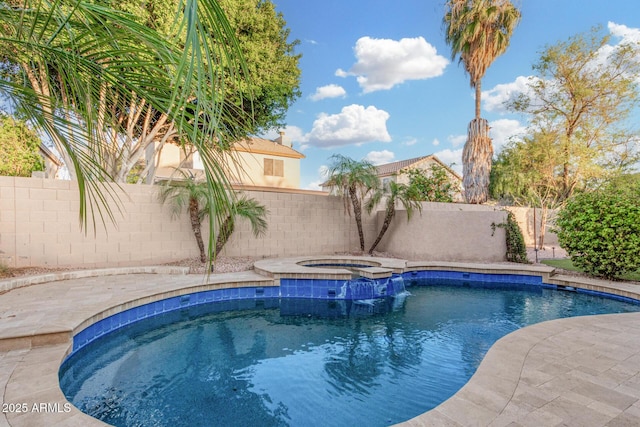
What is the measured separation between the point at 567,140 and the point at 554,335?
18.0 metres

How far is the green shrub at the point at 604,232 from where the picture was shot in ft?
26.0

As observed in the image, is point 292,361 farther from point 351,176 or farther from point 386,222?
point 386,222

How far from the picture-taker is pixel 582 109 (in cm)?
1819

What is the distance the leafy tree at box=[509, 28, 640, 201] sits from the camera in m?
17.2

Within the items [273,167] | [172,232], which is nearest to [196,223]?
[172,232]

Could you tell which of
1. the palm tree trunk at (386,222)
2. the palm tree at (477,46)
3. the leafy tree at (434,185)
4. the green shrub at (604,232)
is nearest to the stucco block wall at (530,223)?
the palm tree at (477,46)

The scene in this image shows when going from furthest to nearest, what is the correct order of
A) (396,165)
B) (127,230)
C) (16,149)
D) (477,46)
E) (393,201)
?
1. (396,165)
2. (477,46)
3. (393,201)
4. (16,149)
5. (127,230)

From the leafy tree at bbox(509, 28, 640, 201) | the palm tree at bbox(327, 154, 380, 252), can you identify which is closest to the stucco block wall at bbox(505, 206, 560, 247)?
the leafy tree at bbox(509, 28, 640, 201)

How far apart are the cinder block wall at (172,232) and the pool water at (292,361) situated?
1.95 meters

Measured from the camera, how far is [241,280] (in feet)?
25.2

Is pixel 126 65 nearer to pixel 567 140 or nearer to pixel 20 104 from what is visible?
pixel 20 104

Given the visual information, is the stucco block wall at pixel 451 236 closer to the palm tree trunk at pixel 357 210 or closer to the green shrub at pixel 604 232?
the palm tree trunk at pixel 357 210

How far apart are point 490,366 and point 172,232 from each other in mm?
8820

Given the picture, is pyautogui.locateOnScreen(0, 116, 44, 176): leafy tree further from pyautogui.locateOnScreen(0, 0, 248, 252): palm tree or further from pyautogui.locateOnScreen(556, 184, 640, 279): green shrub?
pyautogui.locateOnScreen(556, 184, 640, 279): green shrub
